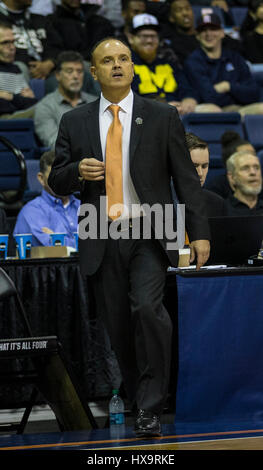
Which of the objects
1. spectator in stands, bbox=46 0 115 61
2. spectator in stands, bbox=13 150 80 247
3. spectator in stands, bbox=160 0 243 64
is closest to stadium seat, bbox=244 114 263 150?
spectator in stands, bbox=160 0 243 64

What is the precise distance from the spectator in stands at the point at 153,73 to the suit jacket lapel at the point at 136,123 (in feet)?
13.8

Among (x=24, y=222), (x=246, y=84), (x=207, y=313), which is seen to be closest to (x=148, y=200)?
(x=207, y=313)

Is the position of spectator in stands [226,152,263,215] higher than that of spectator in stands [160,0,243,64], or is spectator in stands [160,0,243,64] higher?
spectator in stands [160,0,243,64]

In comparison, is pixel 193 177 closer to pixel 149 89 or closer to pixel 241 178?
pixel 241 178

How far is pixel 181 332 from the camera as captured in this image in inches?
147

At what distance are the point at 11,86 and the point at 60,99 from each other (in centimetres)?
62

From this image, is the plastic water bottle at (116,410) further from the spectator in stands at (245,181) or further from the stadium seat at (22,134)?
the stadium seat at (22,134)

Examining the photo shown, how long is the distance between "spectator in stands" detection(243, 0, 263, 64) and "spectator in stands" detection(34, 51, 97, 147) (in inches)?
109

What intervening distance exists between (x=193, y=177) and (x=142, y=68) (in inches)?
180

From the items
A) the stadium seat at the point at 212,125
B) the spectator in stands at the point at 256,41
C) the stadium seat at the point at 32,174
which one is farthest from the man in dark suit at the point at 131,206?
the spectator in stands at the point at 256,41

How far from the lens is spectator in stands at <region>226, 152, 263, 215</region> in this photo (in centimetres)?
564

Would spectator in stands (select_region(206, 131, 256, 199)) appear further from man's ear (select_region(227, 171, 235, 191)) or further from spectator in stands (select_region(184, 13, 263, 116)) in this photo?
spectator in stands (select_region(184, 13, 263, 116))

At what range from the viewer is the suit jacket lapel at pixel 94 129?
341 cm

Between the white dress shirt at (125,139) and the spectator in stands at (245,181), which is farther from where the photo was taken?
the spectator in stands at (245,181)
